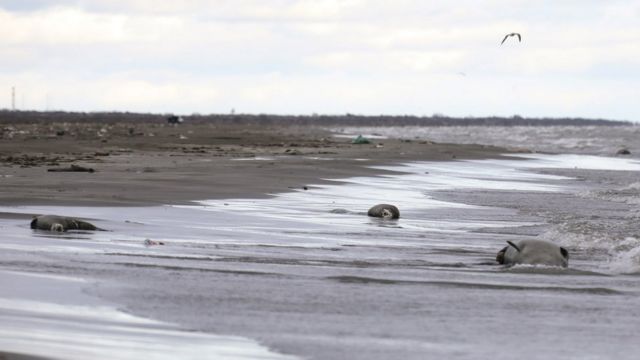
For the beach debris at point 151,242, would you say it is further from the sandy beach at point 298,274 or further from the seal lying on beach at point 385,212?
the seal lying on beach at point 385,212

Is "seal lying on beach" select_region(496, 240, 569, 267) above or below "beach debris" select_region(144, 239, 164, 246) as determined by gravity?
above

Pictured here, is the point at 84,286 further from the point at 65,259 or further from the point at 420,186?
the point at 420,186

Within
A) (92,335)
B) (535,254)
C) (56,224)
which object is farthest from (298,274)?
(56,224)

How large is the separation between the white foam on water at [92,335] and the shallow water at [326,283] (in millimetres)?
19

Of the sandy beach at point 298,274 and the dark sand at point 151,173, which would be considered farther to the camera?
the dark sand at point 151,173

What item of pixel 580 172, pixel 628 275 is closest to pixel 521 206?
pixel 628 275

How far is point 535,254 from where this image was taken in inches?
452

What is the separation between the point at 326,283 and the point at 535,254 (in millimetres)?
2399

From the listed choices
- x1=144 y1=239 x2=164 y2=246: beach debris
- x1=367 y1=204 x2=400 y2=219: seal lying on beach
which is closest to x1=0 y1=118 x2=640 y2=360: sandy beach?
x1=144 y1=239 x2=164 y2=246: beach debris

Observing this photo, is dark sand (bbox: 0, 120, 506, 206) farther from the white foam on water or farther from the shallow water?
the white foam on water

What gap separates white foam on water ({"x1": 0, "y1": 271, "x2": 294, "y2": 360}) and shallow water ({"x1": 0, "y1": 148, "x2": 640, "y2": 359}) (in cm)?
2

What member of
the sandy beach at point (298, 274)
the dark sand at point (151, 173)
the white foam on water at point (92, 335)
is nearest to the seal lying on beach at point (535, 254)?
the sandy beach at point (298, 274)

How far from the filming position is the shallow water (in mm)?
7691

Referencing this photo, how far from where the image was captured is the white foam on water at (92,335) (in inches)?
280
